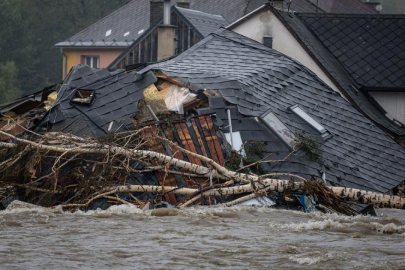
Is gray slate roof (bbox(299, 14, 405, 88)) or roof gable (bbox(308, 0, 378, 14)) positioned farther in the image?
roof gable (bbox(308, 0, 378, 14))

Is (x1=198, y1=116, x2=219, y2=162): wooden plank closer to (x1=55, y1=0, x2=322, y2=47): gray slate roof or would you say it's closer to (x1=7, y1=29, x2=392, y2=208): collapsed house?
(x1=7, y1=29, x2=392, y2=208): collapsed house

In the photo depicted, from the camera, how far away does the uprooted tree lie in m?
12.8

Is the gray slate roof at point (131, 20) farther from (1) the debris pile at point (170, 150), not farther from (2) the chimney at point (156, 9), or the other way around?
(1) the debris pile at point (170, 150)

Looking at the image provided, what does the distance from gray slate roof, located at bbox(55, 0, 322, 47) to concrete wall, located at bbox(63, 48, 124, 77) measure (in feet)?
1.78

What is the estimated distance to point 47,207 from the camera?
12.7 meters

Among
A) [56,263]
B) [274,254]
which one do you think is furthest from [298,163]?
[56,263]

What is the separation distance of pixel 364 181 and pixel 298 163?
2.04 metres

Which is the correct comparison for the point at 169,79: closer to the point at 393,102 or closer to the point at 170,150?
the point at 170,150

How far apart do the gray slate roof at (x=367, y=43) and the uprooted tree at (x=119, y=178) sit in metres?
12.1

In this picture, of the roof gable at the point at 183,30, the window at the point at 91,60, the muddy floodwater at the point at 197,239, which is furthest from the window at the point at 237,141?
the window at the point at 91,60

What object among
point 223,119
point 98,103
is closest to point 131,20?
point 98,103

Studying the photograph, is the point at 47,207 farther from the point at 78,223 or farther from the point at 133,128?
the point at 133,128

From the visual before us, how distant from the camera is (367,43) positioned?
84.2ft

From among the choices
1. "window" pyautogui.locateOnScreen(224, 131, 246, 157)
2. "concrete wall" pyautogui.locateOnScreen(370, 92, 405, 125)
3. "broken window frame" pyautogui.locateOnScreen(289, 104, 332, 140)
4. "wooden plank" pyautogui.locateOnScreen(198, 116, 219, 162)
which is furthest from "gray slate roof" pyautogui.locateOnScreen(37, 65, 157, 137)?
"concrete wall" pyautogui.locateOnScreen(370, 92, 405, 125)
